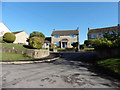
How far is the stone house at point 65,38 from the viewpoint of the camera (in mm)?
42312

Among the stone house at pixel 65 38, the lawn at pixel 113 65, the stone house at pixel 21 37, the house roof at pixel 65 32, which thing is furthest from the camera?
the house roof at pixel 65 32

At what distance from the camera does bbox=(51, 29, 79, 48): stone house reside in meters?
42.3

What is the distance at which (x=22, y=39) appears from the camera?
141 feet

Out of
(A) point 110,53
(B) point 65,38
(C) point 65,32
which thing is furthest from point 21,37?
(A) point 110,53

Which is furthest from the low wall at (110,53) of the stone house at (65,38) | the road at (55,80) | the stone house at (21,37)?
the stone house at (21,37)

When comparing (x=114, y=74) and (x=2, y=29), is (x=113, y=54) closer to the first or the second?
(x=114, y=74)

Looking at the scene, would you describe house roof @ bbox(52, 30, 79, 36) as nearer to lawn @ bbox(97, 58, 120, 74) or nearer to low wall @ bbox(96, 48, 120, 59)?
low wall @ bbox(96, 48, 120, 59)

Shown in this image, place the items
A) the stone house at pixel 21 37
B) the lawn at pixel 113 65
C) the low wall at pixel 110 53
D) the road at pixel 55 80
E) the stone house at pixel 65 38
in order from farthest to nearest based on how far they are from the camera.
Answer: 1. the stone house at pixel 65 38
2. the stone house at pixel 21 37
3. the low wall at pixel 110 53
4. the lawn at pixel 113 65
5. the road at pixel 55 80

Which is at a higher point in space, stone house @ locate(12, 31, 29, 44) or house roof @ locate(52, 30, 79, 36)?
house roof @ locate(52, 30, 79, 36)

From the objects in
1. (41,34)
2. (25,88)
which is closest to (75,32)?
(41,34)

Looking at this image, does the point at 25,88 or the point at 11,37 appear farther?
the point at 11,37

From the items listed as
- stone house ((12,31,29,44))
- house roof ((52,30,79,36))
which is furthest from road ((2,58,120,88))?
house roof ((52,30,79,36))

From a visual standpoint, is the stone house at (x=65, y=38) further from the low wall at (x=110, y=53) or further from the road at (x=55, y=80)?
the road at (x=55, y=80)

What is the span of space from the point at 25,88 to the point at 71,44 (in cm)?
3747
